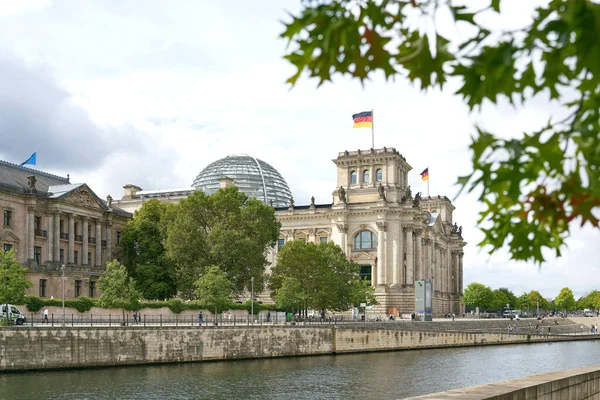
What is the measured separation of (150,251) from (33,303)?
1201 inches

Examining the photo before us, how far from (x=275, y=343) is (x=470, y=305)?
441ft

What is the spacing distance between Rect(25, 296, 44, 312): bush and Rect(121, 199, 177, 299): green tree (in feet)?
81.4

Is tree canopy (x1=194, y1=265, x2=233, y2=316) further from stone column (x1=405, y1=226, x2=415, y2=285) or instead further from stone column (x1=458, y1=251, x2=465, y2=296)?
stone column (x1=458, y1=251, x2=465, y2=296)

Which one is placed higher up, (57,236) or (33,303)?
(57,236)

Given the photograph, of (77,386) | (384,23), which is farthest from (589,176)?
(77,386)

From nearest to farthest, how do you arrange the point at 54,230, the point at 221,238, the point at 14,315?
the point at 14,315 < the point at 221,238 < the point at 54,230

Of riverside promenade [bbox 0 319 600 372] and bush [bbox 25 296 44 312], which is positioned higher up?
bush [bbox 25 296 44 312]

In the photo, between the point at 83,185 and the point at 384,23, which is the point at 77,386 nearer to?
the point at 384,23

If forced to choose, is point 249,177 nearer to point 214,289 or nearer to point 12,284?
point 214,289

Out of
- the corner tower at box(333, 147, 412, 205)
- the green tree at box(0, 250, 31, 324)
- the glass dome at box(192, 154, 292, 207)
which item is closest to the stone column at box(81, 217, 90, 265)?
the green tree at box(0, 250, 31, 324)

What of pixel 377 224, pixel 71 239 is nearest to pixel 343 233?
pixel 377 224

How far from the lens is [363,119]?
118812 mm

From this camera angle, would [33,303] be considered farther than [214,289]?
No

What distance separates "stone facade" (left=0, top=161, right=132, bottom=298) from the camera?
8319 cm
